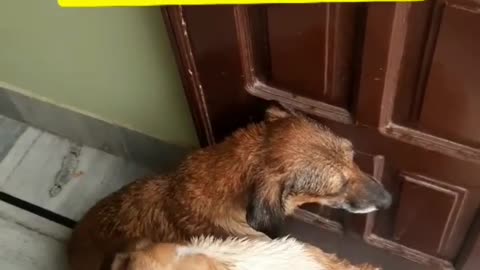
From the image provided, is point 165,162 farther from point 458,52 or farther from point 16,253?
point 458,52

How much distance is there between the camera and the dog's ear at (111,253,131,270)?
115cm

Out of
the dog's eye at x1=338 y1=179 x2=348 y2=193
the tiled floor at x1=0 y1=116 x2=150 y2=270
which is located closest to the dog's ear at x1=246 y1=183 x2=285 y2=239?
the dog's eye at x1=338 y1=179 x2=348 y2=193

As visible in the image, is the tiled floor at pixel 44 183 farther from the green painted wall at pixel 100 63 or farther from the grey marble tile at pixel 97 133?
the green painted wall at pixel 100 63

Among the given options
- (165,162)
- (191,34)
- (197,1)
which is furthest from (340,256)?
(197,1)

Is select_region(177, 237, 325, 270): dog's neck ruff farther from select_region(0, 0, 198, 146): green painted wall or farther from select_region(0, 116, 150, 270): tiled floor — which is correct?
select_region(0, 116, 150, 270): tiled floor

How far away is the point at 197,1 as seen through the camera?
0.98m

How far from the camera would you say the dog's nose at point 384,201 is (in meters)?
1.35

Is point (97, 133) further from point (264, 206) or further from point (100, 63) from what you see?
point (264, 206)

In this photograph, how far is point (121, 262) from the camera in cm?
117

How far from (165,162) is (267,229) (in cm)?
60

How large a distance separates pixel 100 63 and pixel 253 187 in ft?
1.54

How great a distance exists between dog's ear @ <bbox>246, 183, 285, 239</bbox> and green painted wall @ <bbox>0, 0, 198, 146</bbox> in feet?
1.09

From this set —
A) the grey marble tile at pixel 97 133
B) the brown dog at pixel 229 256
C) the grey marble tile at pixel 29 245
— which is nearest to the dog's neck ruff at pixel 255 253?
the brown dog at pixel 229 256

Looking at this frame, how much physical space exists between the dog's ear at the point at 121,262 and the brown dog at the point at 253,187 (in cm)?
11
